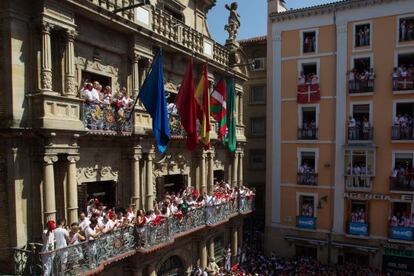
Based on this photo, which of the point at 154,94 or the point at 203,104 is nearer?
the point at 154,94

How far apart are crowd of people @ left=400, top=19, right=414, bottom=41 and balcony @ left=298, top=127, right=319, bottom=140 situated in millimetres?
8370

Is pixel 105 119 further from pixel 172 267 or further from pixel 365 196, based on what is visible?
pixel 365 196

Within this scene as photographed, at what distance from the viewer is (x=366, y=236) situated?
2611 centimetres

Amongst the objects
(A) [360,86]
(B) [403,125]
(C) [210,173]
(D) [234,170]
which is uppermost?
(A) [360,86]

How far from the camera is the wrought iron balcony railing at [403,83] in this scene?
24.9 metres

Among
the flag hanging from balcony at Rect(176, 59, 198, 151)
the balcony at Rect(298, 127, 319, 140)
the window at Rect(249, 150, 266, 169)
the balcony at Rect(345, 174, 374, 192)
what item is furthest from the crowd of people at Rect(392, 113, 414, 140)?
the flag hanging from balcony at Rect(176, 59, 198, 151)

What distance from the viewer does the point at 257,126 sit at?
1433 inches

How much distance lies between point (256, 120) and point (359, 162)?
1187cm

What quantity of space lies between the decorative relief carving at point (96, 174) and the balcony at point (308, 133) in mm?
16029

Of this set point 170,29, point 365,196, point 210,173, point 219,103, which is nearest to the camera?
point 170,29

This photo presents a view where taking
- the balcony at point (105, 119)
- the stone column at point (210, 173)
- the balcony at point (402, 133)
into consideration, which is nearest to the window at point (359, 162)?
the balcony at point (402, 133)

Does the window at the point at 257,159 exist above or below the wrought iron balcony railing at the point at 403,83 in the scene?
below

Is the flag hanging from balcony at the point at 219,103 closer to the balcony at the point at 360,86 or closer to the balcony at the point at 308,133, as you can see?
the balcony at the point at 308,133

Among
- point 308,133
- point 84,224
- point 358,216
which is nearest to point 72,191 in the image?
point 84,224
